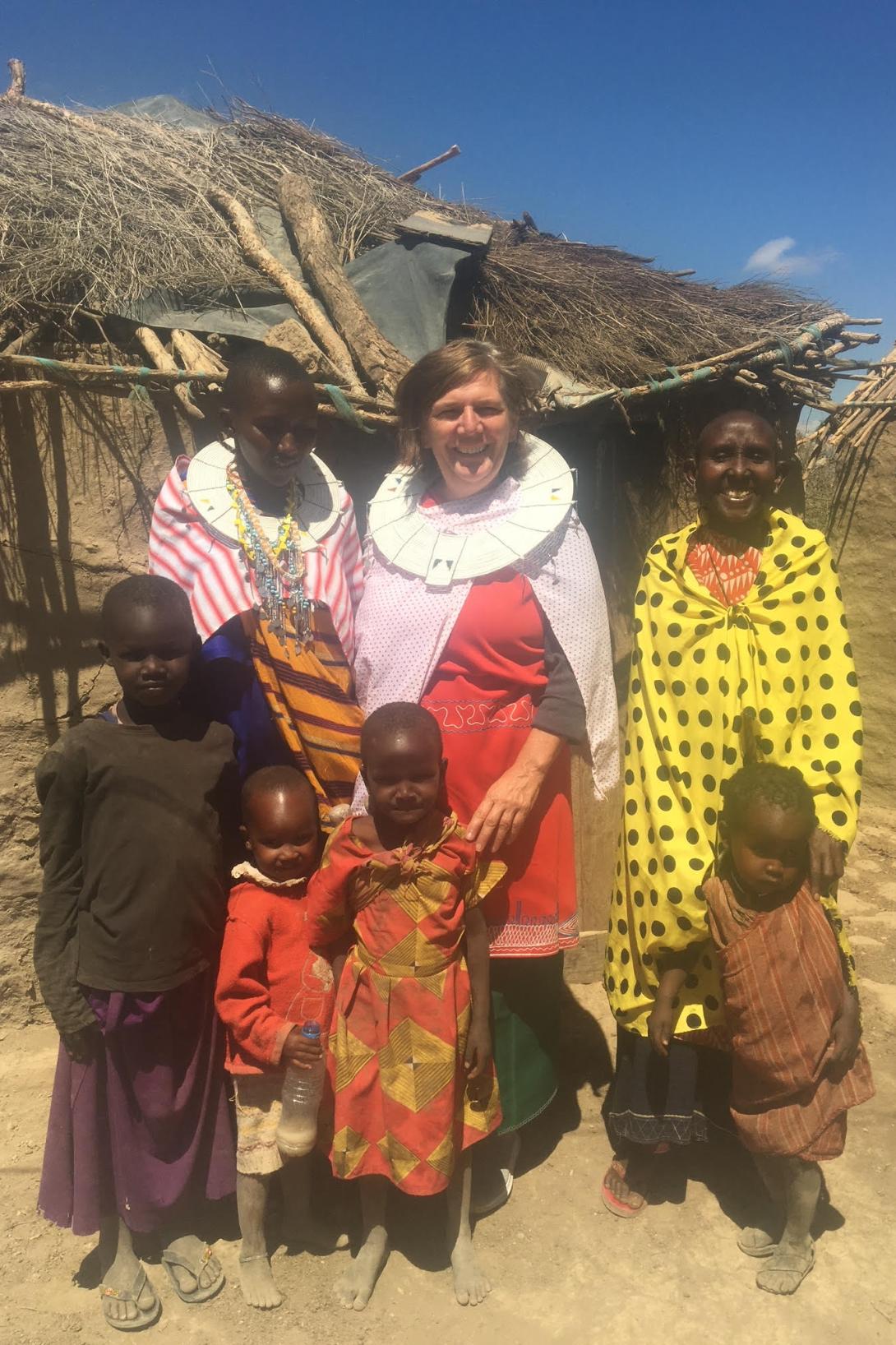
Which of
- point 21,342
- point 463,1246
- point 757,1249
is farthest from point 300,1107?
point 21,342

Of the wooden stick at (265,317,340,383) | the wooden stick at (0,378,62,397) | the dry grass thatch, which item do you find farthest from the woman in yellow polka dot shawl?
the wooden stick at (0,378,62,397)

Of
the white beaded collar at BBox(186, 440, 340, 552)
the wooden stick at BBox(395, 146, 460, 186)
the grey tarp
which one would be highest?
the wooden stick at BBox(395, 146, 460, 186)

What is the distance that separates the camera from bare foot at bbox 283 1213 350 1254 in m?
2.56

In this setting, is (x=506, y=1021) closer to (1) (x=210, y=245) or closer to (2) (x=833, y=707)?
(2) (x=833, y=707)

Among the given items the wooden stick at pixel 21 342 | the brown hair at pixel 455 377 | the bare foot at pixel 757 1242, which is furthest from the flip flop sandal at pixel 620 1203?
the wooden stick at pixel 21 342

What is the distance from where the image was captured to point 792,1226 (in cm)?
248

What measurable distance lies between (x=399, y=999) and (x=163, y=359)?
7.06 feet

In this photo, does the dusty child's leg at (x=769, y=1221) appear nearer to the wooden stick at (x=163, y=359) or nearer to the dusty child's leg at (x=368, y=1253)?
the dusty child's leg at (x=368, y=1253)

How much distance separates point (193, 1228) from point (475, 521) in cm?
218

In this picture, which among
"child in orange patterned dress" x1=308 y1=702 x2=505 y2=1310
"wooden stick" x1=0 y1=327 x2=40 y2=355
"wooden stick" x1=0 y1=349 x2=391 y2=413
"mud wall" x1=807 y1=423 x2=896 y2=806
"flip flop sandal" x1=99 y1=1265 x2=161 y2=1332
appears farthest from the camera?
"mud wall" x1=807 y1=423 x2=896 y2=806

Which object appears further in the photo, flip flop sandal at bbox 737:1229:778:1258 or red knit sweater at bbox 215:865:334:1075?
flip flop sandal at bbox 737:1229:778:1258

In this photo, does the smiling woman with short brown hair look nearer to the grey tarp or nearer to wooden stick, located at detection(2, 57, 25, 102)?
the grey tarp

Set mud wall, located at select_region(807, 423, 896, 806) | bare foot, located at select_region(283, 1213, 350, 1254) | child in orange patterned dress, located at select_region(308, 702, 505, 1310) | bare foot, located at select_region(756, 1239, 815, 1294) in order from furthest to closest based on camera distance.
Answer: mud wall, located at select_region(807, 423, 896, 806)
bare foot, located at select_region(283, 1213, 350, 1254)
bare foot, located at select_region(756, 1239, 815, 1294)
child in orange patterned dress, located at select_region(308, 702, 505, 1310)

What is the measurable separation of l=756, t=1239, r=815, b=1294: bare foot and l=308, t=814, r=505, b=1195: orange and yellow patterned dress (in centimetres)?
95
